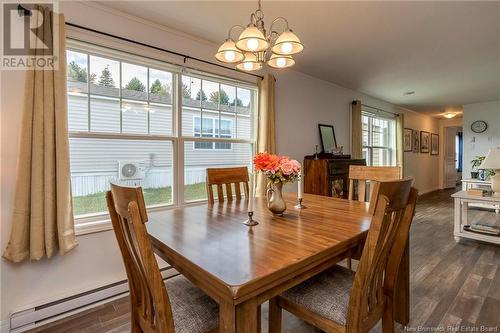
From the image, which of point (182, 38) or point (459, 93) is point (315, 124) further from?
point (459, 93)

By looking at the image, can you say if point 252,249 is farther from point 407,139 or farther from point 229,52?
point 407,139

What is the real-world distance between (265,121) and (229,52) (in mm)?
1549

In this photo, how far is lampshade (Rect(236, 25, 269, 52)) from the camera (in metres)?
1.40

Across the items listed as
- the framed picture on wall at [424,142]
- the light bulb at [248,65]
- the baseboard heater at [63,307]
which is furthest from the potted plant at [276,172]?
the framed picture on wall at [424,142]

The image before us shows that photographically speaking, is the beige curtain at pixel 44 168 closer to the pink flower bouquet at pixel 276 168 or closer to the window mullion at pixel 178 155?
the window mullion at pixel 178 155

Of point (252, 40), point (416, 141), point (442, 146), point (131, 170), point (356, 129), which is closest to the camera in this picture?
point (252, 40)

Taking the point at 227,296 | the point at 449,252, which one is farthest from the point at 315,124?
the point at 227,296

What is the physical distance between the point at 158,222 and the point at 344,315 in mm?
1071

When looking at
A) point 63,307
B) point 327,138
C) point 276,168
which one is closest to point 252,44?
point 276,168

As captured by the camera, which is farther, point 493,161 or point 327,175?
point 327,175

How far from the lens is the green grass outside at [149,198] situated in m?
2.14

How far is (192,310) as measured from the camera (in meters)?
1.10

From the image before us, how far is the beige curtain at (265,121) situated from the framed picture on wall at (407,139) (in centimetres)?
462

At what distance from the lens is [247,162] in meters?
3.32
